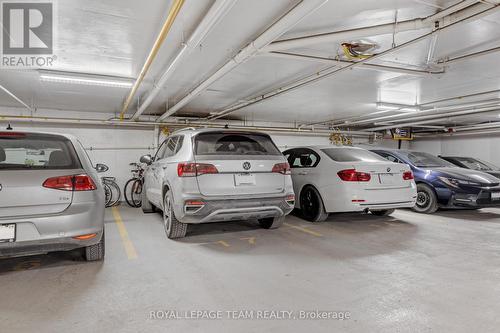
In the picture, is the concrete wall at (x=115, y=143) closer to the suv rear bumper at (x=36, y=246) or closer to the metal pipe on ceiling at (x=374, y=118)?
the metal pipe on ceiling at (x=374, y=118)

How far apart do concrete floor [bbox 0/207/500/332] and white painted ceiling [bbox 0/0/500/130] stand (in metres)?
2.79

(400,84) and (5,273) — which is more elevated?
(400,84)

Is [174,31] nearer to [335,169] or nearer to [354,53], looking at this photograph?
[354,53]

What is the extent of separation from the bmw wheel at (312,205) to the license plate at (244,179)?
6.12ft

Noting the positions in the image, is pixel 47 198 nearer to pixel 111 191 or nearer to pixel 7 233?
pixel 7 233

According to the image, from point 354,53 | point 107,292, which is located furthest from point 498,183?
point 107,292

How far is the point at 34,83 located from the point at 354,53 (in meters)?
6.18

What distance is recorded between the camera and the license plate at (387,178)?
493 cm

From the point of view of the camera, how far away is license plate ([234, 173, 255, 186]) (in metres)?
3.88

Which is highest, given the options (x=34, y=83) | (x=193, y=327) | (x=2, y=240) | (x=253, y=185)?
(x=34, y=83)

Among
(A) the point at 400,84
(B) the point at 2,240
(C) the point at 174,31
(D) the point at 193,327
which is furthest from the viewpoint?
(A) the point at 400,84

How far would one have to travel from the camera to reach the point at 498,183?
19.7ft

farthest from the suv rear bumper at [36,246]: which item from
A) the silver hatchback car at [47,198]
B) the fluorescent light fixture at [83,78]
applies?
the fluorescent light fixture at [83,78]

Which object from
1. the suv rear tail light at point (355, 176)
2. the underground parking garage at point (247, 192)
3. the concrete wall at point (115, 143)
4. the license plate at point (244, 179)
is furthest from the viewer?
the concrete wall at point (115, 143)
